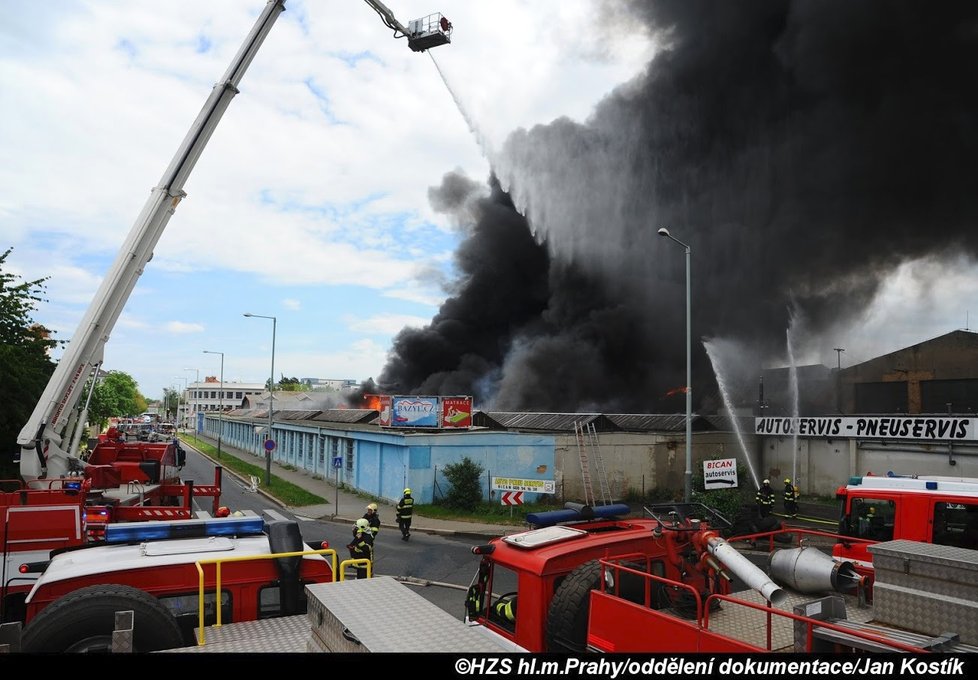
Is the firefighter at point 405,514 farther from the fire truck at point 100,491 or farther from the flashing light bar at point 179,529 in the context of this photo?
the flashing light bar at point 179,529

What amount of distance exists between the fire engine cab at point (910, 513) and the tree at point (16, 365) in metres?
19.3

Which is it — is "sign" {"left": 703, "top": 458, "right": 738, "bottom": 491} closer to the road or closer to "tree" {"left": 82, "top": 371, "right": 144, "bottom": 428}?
the road

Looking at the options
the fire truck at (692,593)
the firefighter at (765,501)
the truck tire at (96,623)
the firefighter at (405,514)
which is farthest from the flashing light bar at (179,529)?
the firefighter at (765,501)

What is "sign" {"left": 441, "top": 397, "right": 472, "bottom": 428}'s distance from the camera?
23.9 m

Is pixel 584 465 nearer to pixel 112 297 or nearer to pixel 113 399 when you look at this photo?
pixel 112 297

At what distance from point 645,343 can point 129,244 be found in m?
36.0

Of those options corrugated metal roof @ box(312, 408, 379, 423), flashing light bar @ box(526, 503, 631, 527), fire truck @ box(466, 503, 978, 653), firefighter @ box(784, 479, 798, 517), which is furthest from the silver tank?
corrugated metal roof @ box(312, 408, 379, 423)

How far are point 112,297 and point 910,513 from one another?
1382 cm

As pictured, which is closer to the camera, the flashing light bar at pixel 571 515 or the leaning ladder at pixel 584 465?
the flashing light bar at pixel 571 515

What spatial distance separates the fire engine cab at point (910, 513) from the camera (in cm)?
838

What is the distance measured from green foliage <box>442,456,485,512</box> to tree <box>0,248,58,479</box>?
12.4 meters

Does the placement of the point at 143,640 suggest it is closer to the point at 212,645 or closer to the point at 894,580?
the point at 212,645

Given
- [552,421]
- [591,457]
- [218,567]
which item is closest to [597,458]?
[591,457]

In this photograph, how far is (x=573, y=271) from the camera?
47.8m
